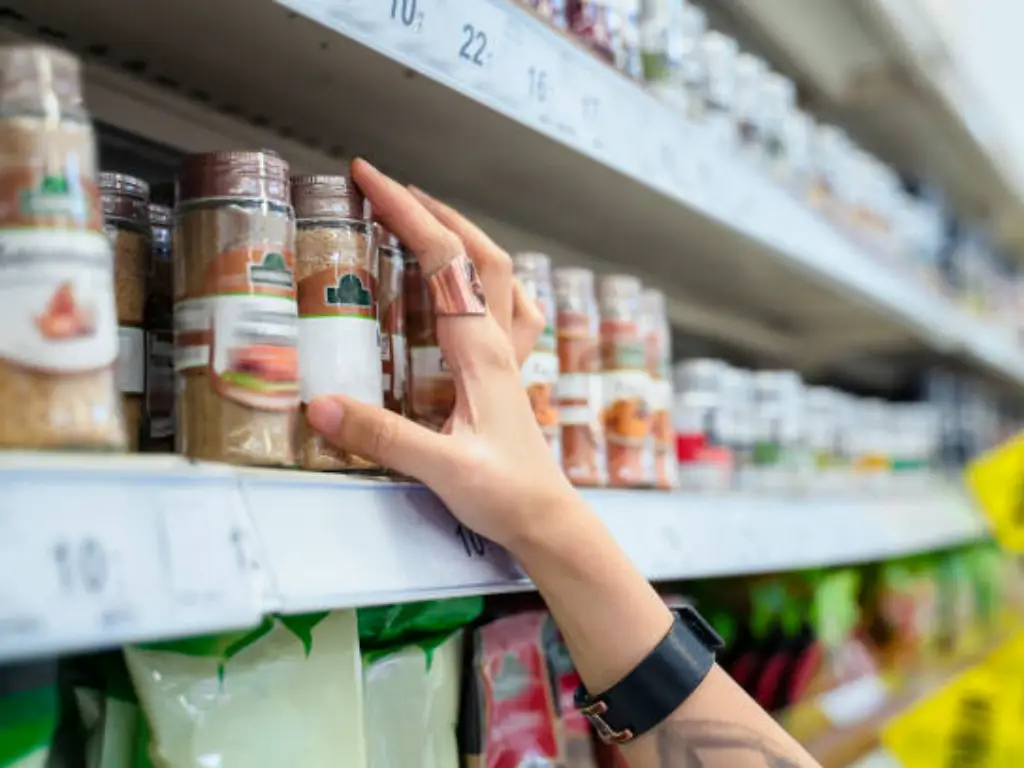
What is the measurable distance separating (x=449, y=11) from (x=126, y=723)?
0.54m

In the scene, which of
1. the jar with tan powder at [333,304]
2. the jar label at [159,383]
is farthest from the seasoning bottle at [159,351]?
the jar with tan powder at [333,304]

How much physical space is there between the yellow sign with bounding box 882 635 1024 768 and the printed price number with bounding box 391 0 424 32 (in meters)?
1.39

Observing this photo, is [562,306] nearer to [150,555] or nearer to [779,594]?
[150,555]

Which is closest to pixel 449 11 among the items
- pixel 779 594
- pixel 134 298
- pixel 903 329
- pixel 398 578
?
pixel 134 298

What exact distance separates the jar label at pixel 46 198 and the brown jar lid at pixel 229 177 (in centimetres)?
12

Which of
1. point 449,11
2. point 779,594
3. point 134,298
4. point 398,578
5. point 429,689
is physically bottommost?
point 779,594

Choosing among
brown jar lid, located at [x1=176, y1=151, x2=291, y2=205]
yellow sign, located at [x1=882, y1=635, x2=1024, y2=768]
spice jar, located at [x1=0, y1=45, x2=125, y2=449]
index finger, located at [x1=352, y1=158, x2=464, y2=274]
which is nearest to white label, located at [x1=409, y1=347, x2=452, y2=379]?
index finger, located at [x1=352, y1=158, x2=464, y2=274]

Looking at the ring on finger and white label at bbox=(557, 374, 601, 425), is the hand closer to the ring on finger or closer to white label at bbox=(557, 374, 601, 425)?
the ring on finger

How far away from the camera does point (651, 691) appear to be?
2.73 ft

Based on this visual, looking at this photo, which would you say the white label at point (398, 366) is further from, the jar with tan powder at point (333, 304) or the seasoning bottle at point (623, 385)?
the seasoning bottle at point (623, 385)

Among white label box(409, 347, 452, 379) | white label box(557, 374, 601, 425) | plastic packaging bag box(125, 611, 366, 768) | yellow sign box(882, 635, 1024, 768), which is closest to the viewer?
plastic packaging bag box(125, 611, 366, 768)

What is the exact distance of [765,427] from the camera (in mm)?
1636

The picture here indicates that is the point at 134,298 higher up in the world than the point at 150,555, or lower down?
higher up

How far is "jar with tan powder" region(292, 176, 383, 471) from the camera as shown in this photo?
752mm
